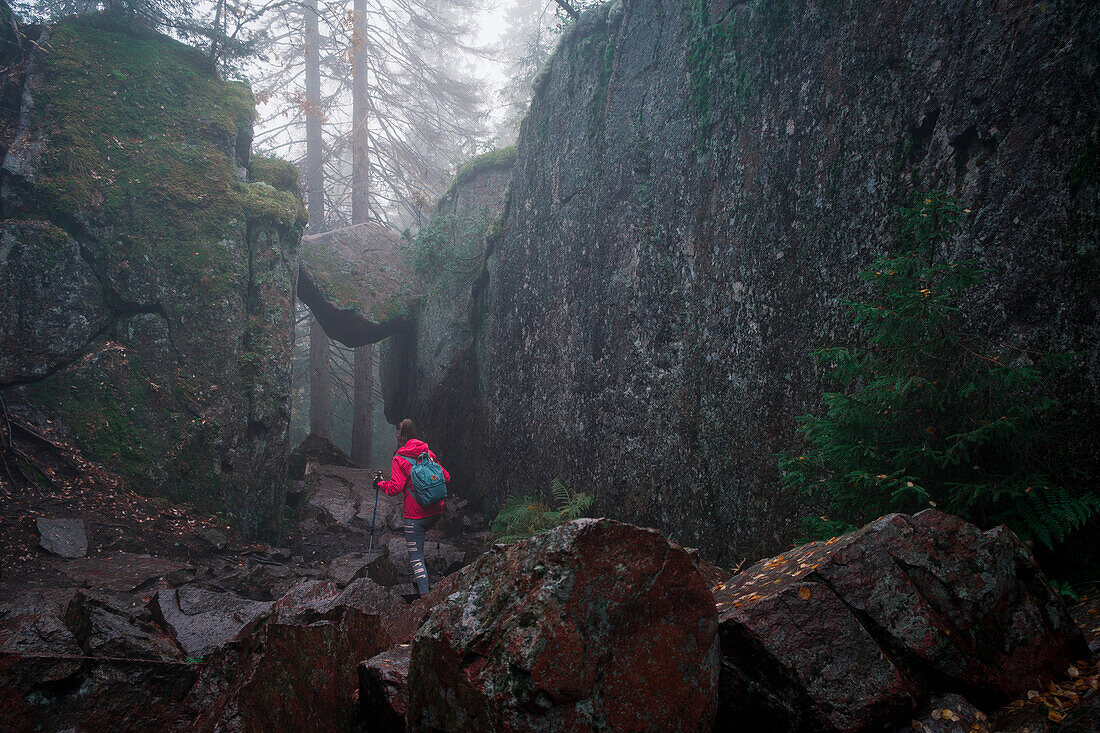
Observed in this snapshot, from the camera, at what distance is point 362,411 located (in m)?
17.2

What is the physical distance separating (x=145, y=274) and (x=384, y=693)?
9.24 meters

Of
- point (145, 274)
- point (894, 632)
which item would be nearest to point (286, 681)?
point (894, 632)

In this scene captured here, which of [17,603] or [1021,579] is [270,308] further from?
[1021,579]

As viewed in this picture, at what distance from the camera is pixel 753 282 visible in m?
5.68

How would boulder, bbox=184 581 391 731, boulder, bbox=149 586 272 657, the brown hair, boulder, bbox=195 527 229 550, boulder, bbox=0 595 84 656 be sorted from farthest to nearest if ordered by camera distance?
boulder, bbox=195 527 229 550 → the brown hair → boulder, bbox=149 586 272 657 → boulder, bbox=0 595 84 656 → boulder, bbox=184 581 391 731

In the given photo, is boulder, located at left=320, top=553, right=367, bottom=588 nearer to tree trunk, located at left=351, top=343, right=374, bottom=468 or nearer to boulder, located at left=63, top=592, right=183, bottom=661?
boulder, located at left=63, top=592, right=183, bottom=661

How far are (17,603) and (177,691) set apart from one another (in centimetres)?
245

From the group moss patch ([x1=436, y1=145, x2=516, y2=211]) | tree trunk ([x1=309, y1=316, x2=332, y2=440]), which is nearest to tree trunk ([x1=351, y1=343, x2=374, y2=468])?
tree trunk ([x1=309, y1=316, x2=332, y2=440])

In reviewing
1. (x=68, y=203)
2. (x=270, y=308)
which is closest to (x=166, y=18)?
(x=68, y=203)

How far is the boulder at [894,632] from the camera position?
2.43 m

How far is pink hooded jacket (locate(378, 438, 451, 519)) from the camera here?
732 centimetres

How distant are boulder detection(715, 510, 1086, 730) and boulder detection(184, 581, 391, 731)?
2099 mm

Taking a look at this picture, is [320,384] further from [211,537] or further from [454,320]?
[211,537]

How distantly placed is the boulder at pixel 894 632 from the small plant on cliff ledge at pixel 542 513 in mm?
5230
